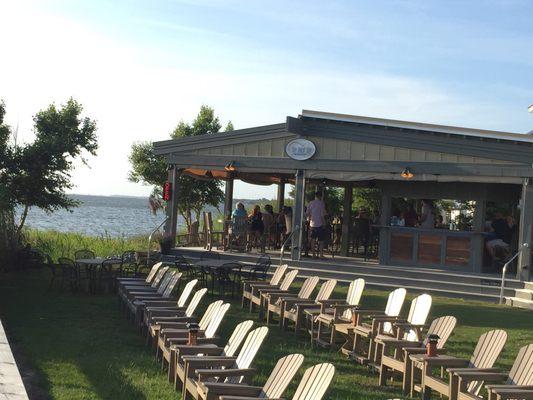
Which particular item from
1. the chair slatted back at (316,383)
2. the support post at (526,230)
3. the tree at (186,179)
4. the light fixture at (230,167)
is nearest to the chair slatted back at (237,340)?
the chair slatted back at (316,383)

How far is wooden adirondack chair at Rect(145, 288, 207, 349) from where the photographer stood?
893 centimetres

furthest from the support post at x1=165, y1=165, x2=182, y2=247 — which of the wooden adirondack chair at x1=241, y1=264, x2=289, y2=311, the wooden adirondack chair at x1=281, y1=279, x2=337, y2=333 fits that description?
the wooden adirondack chair at x1=281, y1=279, x2=337, y2=333

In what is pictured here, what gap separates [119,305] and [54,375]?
16.4 feet

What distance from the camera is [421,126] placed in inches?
636

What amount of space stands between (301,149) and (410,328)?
362 inches

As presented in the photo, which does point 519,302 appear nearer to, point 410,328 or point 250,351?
point 410,328

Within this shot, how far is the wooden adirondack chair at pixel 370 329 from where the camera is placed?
877 cm

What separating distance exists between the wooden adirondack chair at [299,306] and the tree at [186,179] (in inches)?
600

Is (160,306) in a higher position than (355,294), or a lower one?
lower

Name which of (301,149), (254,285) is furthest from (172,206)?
(254,285)

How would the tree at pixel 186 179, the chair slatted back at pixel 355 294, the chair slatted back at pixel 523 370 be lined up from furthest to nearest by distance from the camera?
1. the tree at pixel 186 179
2. the chair slatted back at pixel 355 294
3. the chair slatted back at pixel 523 370

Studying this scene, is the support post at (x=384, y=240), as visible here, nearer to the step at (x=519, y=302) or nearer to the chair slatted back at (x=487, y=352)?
the step at (x=519, y=302)

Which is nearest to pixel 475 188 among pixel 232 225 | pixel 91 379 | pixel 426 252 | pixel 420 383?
pixel 426 252

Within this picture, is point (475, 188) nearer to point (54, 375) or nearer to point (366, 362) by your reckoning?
point (366, 362)
